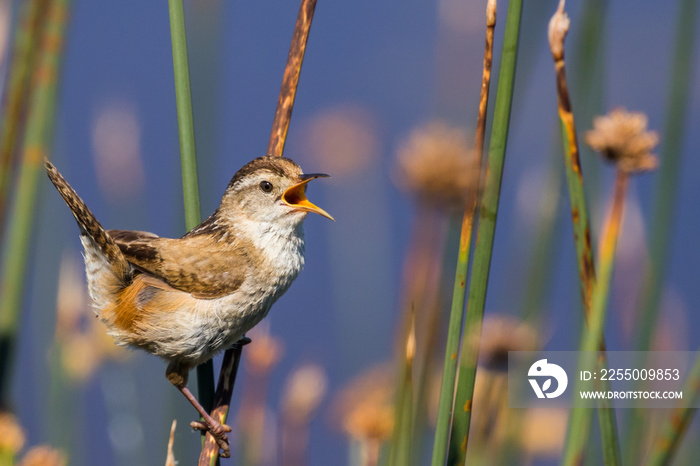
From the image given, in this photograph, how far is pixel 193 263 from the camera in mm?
2467

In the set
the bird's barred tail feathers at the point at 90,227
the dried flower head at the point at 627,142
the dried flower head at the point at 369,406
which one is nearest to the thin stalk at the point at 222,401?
the dried flower head at the point at 369,406

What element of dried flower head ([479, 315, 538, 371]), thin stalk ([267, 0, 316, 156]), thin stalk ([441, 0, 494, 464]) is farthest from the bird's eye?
thin stalk ([441, 0, 494, 464])

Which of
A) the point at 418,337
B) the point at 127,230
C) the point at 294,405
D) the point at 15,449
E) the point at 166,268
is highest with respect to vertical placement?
the point at 127,230

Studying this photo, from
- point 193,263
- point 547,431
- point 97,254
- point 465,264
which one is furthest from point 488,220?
point 547,431

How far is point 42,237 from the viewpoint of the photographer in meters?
2.95

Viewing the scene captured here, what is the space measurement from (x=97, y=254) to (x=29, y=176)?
633mm

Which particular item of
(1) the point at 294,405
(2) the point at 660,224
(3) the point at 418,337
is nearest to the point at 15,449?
(1) the point at 294,405

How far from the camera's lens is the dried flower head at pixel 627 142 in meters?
1.50

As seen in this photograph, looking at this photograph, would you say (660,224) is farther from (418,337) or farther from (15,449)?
(15,449)

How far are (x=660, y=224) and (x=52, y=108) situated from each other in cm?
188

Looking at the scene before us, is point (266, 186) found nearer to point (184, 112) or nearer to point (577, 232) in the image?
point (184, 112)

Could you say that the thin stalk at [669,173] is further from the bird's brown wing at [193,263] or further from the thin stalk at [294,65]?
the bird's brown wing at [193,263]

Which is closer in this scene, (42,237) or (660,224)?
(660,224)

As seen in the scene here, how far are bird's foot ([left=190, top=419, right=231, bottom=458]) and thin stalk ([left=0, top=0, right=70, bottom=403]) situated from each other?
599mm
